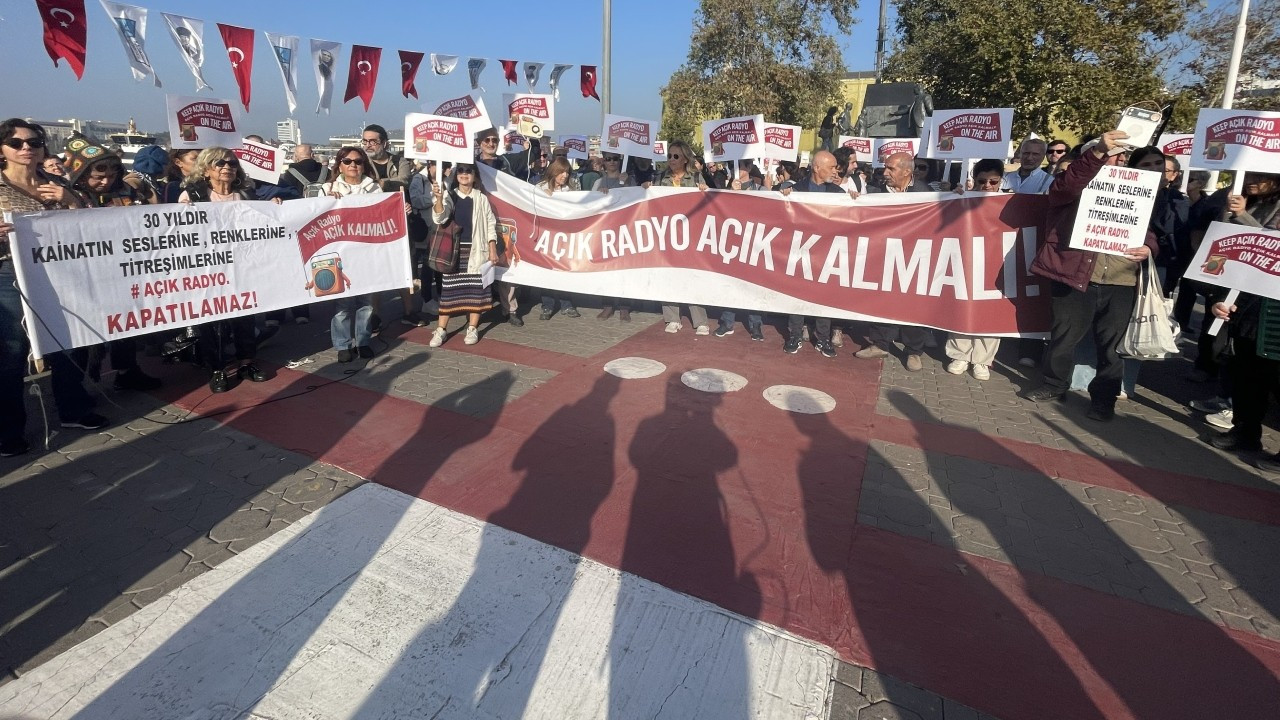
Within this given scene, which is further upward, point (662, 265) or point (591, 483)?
point (662, 265)

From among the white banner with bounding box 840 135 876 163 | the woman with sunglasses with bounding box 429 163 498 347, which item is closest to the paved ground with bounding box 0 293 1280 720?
the woman with sunglasses with bounding box 429 163 498 347

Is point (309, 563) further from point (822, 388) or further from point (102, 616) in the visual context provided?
point (822, 388)

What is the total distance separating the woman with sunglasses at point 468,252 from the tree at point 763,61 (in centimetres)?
1922

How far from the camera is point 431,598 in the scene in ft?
9.84

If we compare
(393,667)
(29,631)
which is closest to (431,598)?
(393,667)

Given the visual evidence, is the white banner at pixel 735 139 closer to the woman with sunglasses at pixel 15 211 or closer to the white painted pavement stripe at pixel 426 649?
the white painted pavement stripe at pixel 426 649

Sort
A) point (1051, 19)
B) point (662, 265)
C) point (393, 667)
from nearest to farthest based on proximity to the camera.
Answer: point (393, 667)
point (662, 265)
point (1051, 19)

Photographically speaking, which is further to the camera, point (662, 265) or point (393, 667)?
point (662, 265)

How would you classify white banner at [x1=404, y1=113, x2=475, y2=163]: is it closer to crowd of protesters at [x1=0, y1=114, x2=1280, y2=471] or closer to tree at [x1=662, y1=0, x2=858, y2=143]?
crowd of protesters at [x1=0, y1=114, x2=1280, y2=471]

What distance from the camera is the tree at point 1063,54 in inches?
598

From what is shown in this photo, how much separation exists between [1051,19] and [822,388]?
14.8 meters

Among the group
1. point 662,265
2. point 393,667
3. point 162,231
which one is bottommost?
point 393,667

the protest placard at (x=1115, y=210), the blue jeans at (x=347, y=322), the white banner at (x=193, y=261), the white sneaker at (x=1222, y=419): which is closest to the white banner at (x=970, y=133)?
the protest placard at (x=1115, y=210)

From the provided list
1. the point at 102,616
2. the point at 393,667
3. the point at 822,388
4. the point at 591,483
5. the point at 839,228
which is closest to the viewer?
the point at 393,667
